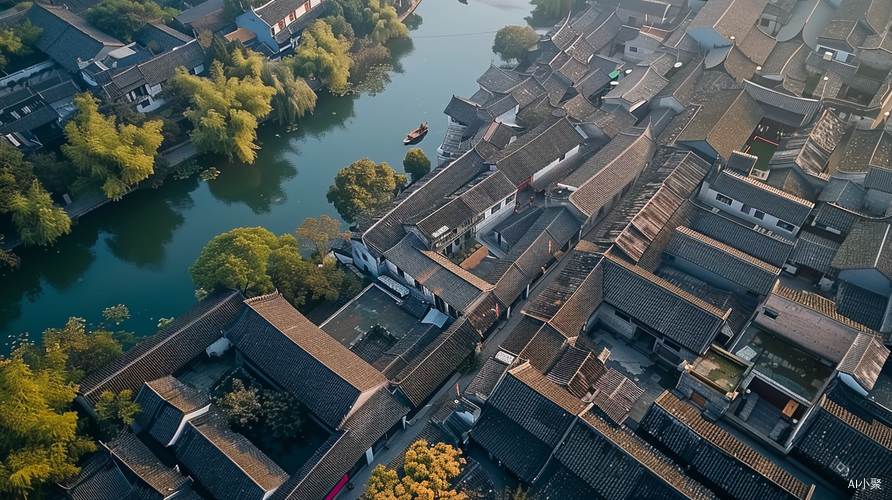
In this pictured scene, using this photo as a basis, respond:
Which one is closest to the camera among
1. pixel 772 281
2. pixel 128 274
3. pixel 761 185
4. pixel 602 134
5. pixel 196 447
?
pixel 196 447

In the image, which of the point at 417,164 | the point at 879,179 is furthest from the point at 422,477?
the point at 879,179

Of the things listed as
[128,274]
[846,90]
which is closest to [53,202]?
[128,274]

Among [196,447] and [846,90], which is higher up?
[846,90]

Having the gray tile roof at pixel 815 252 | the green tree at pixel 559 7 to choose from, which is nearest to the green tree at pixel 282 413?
the gray tile roof at pixel 815 252

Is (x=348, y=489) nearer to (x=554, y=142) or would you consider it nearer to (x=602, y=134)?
(x=554, y=142)

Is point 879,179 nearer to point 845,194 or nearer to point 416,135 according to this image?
point 845,194

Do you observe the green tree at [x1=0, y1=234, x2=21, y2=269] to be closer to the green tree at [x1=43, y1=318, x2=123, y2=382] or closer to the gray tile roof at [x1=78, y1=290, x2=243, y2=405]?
the green tree at [x1=43, y1=318, x2=123, y2=382]
